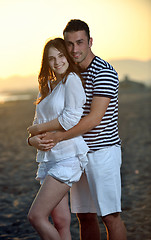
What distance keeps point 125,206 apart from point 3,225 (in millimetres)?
1729

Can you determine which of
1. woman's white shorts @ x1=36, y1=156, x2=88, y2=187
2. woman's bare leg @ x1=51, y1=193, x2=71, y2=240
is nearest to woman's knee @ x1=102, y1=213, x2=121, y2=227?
woman's bare leg @ x1=51, y1=193, x2=71, y2=240

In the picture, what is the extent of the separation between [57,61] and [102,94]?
1.51ft

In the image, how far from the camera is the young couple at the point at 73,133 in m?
3.17

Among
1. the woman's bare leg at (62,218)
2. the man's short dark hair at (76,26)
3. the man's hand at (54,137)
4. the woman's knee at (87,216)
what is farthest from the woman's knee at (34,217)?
the man's short dark hair at (76,26)

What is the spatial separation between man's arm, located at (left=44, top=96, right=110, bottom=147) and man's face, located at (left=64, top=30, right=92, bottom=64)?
375 mm

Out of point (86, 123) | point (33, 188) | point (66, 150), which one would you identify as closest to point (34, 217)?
point (66, 150)

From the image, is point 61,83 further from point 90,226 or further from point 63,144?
point 90,226

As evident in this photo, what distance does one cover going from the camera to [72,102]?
126 inches

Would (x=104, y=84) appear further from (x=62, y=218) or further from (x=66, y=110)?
(x=62, y=218)

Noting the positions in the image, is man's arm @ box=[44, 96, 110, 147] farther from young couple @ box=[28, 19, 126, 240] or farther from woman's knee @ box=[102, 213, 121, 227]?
woman's knee @ box=[102, 213, 121, 227]

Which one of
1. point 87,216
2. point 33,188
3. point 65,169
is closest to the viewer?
point 65,169

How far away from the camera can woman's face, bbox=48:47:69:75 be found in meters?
3.30

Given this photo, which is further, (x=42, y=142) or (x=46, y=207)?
(x=42, y=142)

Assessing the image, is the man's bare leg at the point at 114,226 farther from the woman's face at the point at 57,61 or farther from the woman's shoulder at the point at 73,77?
the woman's face at the point at 57,61
